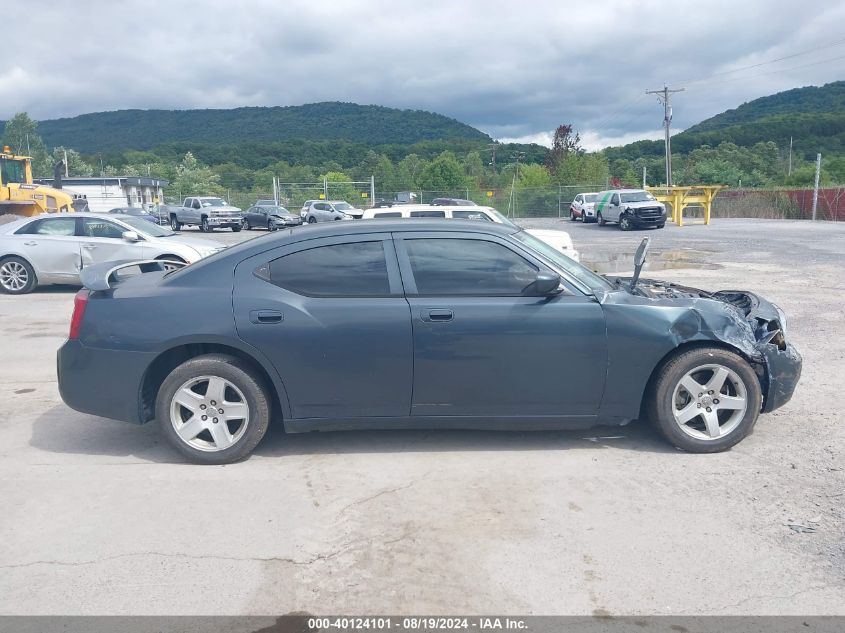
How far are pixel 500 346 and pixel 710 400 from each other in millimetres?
1439

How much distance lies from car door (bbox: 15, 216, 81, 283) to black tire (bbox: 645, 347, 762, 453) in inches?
430

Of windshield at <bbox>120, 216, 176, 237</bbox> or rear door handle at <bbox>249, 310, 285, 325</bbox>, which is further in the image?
windshield at <bbox>120, 216, 176, 237</bbox>

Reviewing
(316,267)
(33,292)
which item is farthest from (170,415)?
(33,292)

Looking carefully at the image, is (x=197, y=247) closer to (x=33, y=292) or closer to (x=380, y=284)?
(x=33, y=292)

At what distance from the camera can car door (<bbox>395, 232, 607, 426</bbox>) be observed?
15.7 ft

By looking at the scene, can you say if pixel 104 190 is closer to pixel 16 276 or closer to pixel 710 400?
pixel 16 276

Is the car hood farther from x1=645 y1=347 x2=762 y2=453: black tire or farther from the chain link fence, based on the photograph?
the chain link fence

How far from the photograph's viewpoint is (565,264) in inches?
203

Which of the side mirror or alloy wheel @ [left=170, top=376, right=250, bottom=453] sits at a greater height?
the side mirror

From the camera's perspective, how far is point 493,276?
16.3 ft

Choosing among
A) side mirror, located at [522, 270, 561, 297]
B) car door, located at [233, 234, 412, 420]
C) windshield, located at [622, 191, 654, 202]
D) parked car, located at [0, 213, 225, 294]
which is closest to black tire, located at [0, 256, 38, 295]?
parked car, located at [0, 213, 225, 294]

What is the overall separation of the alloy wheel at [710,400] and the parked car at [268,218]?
122 ft

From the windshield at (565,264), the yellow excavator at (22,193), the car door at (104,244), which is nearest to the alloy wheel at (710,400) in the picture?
the windshield at (565,264)

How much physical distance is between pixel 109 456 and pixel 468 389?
2.52m
